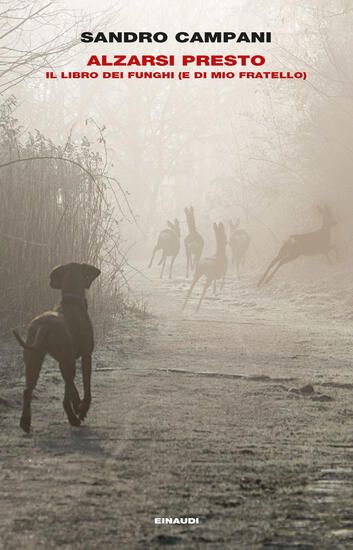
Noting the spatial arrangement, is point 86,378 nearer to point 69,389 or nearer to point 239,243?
point 69,389

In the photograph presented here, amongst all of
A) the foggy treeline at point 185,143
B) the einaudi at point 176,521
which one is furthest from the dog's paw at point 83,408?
the foggy treeline at point 185,143

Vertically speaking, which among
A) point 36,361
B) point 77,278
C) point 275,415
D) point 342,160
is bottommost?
point 275,415

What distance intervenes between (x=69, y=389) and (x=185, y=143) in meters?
42.3

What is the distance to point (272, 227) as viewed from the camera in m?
23.5

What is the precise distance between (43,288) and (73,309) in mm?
4084

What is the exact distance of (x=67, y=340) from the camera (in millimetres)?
5105

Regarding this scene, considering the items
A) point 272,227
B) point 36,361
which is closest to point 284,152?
point 272,227

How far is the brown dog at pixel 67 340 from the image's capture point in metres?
5.06

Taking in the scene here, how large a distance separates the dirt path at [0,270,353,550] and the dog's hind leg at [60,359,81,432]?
9cm

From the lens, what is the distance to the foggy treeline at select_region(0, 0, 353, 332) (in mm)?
9469

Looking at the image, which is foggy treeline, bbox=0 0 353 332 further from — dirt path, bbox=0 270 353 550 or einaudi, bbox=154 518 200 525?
einaudi, bbox=154 518 200 525

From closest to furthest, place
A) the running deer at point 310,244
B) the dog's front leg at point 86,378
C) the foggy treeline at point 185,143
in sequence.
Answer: the dog's front leg at point 86,378 < the foggy treeline at point 185,143 < the running deer at point 310,244

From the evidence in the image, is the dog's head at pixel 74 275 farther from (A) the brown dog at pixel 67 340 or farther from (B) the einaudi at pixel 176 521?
(B) the einaudi at pixel 176 521

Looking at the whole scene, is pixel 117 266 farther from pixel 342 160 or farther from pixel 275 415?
pixel 342 160
